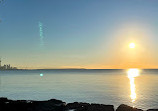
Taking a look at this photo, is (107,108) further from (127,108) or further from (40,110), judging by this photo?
(40,110)

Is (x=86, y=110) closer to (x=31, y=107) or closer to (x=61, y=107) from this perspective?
(x=61, y=107)

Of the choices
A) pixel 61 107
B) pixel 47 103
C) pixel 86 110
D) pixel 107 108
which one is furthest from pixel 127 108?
pixel 47 103

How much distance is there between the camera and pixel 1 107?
74.0ft

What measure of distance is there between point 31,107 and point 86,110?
18.1 ft

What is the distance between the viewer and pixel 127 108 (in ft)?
72.1

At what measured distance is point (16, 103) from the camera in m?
23.0

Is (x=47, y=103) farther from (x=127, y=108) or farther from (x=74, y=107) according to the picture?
(x=127, y=108)

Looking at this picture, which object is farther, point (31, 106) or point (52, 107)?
point (31, 106)

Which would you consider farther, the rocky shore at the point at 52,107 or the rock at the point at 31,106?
the rock at the point at 31,106

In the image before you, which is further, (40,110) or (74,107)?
(74,107)

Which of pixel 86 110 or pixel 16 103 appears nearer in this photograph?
pixel 86 110

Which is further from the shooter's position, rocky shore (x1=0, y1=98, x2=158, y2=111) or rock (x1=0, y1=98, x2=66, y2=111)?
rock (x1=0, y1=98, x2=66, y2=111)

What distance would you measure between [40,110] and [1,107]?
166 inches

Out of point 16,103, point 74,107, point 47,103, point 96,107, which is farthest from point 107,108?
point 16,103
